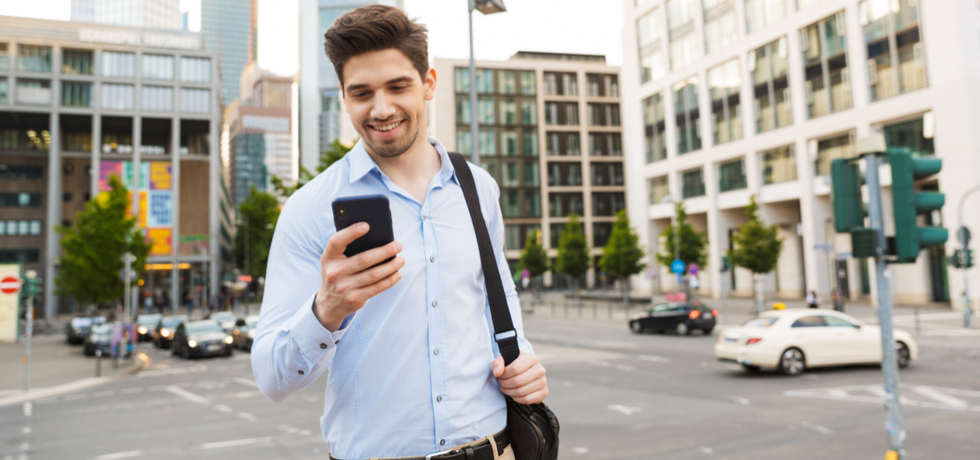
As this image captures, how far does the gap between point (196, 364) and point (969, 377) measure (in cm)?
2211

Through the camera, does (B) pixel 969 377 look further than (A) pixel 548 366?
No

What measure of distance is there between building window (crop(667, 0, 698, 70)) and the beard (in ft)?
163

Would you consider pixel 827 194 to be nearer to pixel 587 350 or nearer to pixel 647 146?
pixel 647 146

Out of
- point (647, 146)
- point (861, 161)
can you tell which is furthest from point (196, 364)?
point (647, 146)

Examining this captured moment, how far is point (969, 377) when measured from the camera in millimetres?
12445

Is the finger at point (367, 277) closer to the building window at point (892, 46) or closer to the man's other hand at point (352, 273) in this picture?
the man's other hand at point (352, 273)

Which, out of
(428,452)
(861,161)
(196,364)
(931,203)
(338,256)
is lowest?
(196,364)

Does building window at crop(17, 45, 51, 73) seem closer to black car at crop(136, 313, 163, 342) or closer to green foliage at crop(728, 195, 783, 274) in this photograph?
black car at crop(136, 313, 163, 342)

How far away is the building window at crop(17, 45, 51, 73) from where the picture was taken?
177ft

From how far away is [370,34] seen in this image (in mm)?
1694

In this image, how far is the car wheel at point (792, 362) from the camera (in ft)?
44.8

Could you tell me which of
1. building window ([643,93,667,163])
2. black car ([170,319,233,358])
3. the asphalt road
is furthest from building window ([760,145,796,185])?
black car ([170,319,233,358])

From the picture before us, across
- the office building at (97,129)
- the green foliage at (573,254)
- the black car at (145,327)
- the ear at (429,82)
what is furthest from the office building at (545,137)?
the ear at (429,82)

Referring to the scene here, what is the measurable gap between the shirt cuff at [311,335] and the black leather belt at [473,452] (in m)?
0.42
